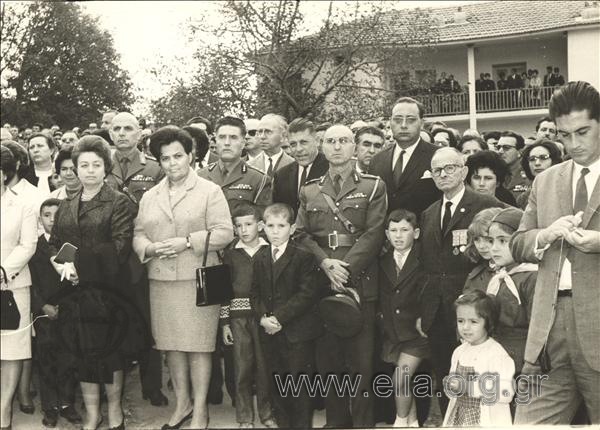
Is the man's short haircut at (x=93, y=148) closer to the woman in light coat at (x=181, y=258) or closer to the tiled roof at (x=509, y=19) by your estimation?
the woman in light coat at (x=181, y=258)

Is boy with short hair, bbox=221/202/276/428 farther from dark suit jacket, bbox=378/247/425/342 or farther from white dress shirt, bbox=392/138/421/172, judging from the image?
white dress shirt, bbox=392/138/421/172

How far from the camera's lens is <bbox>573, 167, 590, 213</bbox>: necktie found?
3701 mm

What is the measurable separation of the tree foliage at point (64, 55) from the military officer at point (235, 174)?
9813mm

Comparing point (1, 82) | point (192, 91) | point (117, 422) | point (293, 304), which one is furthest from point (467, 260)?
point (1, 82)

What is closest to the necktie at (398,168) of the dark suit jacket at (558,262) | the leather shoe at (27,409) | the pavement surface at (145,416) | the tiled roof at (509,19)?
the pavement surface at (145,416)

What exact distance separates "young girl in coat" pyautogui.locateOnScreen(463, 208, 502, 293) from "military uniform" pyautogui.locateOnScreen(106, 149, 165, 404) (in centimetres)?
225

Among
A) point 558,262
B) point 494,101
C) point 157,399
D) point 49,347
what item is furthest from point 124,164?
point 494,101

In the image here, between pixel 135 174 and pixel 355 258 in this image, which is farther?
pixel 135 174

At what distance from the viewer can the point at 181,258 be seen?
17.1ft

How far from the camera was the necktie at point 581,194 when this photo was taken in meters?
3.70

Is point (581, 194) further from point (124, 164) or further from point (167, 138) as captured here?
point (124, 164)

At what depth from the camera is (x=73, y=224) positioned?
5184 millimetres

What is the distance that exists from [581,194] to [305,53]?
32.4 feet

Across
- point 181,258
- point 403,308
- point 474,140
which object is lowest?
point 403,308
